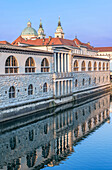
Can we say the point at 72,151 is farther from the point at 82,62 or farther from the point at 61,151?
the point at 82,62

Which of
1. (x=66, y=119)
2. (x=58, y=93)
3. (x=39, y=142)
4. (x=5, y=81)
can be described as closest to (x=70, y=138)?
(x=39, y=142)

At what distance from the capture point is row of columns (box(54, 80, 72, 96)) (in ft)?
160

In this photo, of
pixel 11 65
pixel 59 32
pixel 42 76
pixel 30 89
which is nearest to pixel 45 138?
pixel 11 65

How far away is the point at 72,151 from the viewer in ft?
85.7

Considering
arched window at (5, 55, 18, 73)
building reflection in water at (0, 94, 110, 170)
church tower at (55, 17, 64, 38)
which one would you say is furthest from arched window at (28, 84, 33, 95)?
church tower at (55, 17, 64, 38)

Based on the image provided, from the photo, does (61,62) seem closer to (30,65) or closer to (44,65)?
(44,65)

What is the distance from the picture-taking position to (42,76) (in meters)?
44.9

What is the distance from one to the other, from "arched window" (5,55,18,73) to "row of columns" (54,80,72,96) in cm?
1165

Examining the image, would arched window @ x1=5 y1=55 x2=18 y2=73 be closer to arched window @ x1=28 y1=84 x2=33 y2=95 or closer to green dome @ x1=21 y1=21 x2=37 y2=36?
arched window @ x1=28 y1=84 x2=33 y2=95

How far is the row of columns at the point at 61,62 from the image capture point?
49.7 m

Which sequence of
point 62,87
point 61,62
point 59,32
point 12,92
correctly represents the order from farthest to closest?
point 59,32, point 61,62, point 62,87, point 12,92

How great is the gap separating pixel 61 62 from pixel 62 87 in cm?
481

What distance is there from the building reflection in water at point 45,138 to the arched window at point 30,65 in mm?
7623

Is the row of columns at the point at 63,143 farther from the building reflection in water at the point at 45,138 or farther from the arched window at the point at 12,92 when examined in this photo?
the arched window at the point at 12,92
